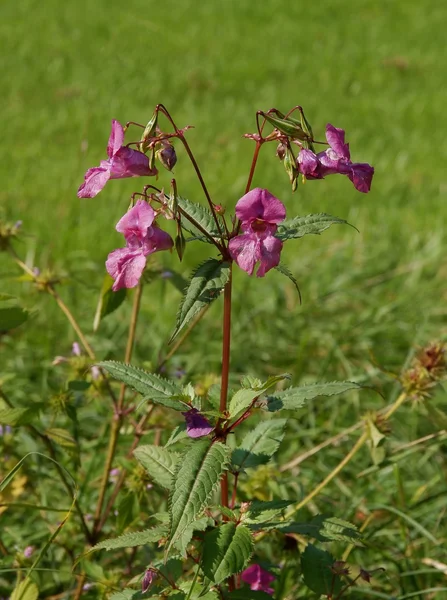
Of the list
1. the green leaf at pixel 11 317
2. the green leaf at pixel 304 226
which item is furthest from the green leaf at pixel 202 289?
the green leaf at pixel 11 317

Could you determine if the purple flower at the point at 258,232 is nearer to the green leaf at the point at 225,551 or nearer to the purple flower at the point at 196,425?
the purple flower at the point at 196,425

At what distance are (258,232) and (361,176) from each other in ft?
0.62

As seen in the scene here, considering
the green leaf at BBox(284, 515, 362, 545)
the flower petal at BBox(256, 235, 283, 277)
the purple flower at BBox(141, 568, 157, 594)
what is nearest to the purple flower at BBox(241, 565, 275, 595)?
the green leaf at BBox(284, 515, 362, 545)

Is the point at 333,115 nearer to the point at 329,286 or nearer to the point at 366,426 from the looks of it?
the point at 329,286

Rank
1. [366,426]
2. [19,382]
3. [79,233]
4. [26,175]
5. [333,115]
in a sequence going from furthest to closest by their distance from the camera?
[333,115], [26,175], [79,233], [19,382], [366,426]

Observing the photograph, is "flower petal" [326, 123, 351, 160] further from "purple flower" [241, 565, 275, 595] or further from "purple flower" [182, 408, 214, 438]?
"purple flower" [241, 565, 275, 595]

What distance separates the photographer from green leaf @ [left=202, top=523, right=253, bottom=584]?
116 cm

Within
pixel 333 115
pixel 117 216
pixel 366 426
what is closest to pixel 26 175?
pixel 117 216

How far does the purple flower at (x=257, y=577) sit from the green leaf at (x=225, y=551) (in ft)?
0.81

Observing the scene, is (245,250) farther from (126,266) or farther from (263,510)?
(263,510)

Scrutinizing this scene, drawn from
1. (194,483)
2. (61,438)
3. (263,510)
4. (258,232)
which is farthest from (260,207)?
(61,438)

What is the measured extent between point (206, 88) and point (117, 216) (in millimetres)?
3002

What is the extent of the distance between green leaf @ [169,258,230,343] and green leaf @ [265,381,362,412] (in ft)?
0.73

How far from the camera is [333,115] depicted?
20.6 feet
